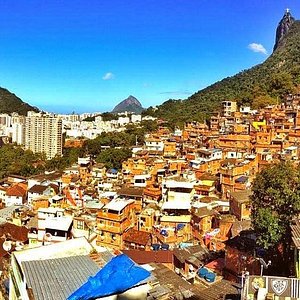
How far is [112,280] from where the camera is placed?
4.13m

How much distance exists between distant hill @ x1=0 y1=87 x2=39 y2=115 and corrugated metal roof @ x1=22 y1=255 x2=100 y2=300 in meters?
98.3

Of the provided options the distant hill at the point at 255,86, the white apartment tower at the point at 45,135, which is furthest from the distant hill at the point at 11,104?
the distant hill at the point at 255,86

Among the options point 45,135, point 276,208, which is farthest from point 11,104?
point 276,208

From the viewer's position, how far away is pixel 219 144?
94.2ft

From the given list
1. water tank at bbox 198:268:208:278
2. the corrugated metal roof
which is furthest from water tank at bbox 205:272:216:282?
the corrugated metal roof

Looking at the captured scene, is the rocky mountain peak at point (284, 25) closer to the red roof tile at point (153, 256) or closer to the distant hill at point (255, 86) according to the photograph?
the distant hill at point (255, 86)

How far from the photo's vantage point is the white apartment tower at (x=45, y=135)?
2295 inches

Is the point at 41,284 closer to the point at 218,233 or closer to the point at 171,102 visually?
the point at 218,233

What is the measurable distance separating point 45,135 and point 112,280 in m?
56.6

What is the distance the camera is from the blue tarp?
4.01 meters

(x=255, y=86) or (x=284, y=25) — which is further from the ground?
(x=284, y=25)

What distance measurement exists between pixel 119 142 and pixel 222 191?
21.2 metres

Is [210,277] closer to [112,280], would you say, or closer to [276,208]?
[276,208]

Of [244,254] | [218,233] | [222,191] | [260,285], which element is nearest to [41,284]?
[260,285]
